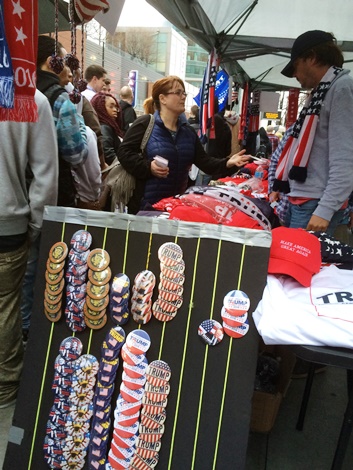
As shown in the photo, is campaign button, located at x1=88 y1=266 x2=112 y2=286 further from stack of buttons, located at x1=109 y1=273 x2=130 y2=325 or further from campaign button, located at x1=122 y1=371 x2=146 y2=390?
campaign button, located at x1=122 y1=371 x2=146 y2=390

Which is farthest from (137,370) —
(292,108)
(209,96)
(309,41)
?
(292,108)

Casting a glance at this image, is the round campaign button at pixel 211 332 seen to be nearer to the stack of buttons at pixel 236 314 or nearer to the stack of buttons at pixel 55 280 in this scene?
the stack of buttons at pixel 236 314

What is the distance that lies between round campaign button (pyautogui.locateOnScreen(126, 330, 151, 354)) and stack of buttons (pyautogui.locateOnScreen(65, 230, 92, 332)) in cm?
20

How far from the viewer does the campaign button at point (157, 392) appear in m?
1.38

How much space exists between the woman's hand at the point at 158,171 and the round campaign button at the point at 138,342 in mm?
1436

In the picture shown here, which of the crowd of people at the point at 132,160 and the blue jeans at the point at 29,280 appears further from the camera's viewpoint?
the blue jeans at the point at 29,280

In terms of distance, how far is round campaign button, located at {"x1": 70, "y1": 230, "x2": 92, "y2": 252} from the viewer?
4.83 ft

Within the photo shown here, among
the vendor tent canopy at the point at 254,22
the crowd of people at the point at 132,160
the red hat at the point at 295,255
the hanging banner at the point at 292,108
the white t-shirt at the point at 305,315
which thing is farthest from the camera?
the hanging banner at the point at 292,108

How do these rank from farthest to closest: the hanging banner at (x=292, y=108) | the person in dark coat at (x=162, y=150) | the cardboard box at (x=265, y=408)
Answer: the hanging banner at (x=292, y=108), the person in dark coat at (x=162, y=150), the cardboard box at (x=265, y=408)

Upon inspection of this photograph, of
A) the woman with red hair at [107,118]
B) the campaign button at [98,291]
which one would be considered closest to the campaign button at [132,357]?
the campaign button at [98,291]

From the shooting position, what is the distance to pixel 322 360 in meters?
1.12

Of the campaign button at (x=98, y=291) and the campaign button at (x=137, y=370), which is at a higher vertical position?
the campaign button at (x=98, y=291)

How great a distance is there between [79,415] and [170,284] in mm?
579

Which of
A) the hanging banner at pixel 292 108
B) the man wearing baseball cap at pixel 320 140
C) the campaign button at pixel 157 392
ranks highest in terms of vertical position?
the hanging banner at pixel 292 108
